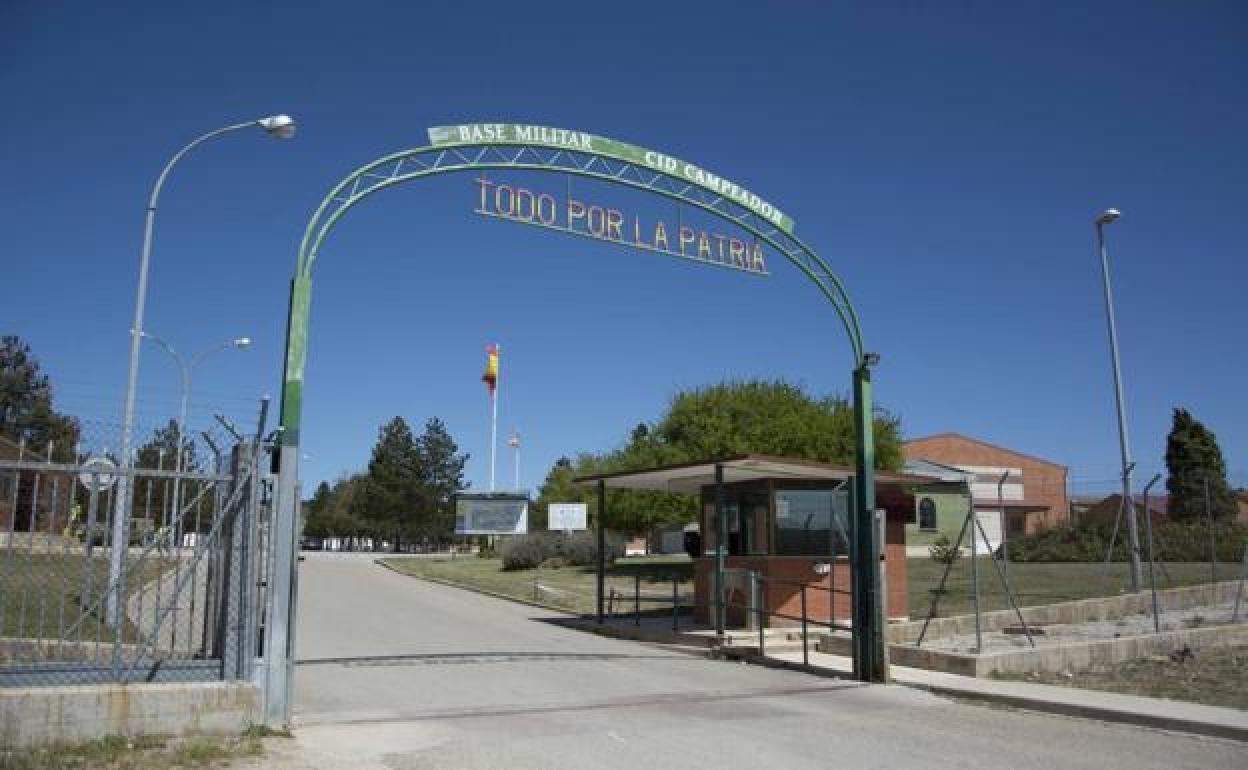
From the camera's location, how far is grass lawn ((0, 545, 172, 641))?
8664 mm

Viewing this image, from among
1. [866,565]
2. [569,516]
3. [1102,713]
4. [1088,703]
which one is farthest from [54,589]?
[569,516]

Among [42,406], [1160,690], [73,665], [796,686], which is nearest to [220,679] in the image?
[73,665]

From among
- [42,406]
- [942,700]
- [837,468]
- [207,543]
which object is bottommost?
[942,700]

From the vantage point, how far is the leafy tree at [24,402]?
75.9 meters

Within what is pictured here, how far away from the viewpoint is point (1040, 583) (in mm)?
27422

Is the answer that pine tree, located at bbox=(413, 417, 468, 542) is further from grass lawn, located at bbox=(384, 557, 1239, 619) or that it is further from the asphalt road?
the asphalt road

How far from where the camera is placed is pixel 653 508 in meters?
40.3

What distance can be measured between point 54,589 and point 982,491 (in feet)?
206

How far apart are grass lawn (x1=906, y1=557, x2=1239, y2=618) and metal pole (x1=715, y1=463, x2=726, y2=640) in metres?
Result: 5.53

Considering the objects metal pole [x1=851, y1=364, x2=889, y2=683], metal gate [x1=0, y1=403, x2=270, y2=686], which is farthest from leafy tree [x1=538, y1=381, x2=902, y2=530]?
metal gate [x1=0, y1=403, x2=270, y2=686]

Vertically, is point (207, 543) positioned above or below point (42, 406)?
below

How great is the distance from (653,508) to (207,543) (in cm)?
3186

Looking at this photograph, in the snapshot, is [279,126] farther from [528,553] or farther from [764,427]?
[528,553]

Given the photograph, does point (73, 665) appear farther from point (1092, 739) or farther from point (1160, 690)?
point (1160, 690)
